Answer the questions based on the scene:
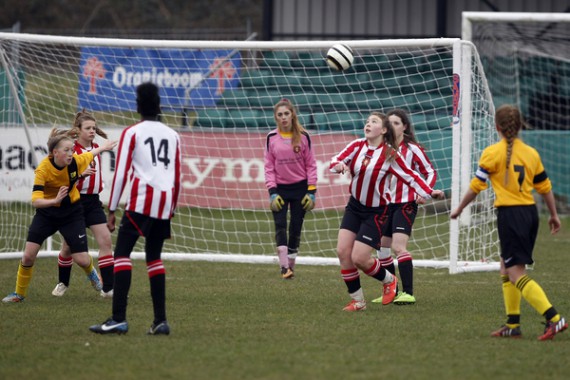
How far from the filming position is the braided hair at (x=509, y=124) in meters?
6.75

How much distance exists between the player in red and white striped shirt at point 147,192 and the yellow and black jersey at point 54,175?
4.86 feet

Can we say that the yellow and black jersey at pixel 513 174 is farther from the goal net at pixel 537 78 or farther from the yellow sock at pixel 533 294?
the goal net at pixel 537 78

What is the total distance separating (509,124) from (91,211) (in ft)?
13.0

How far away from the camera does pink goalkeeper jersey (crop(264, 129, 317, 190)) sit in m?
10.4

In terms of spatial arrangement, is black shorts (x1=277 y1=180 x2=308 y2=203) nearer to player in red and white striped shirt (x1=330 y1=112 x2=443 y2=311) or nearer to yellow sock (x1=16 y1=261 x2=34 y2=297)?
player in red and white striped shirt (x1=330 y1=112 x2=443 y2=311)

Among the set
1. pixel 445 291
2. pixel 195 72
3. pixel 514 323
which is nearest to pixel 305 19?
pixel 195 72

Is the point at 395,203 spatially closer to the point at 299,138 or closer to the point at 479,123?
the point at 299,138

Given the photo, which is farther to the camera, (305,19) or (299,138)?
(305,19)

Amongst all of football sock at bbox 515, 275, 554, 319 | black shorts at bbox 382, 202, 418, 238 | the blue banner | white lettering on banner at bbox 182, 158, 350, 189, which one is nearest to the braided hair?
football sock at bbox 515, 275, 554, 319

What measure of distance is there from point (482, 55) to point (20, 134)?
9.60 m

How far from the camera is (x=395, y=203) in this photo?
880 centimetres

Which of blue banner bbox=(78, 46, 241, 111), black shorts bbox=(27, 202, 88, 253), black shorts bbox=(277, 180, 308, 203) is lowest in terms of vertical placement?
black shorts bbox=(27, 202, 88, 253)

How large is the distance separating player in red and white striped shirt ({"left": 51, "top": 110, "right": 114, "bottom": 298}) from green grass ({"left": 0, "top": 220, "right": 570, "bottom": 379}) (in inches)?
8.5

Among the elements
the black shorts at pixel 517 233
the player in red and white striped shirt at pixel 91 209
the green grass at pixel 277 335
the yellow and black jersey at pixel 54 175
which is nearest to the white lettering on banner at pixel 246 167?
the green grass at pixel 277 335
